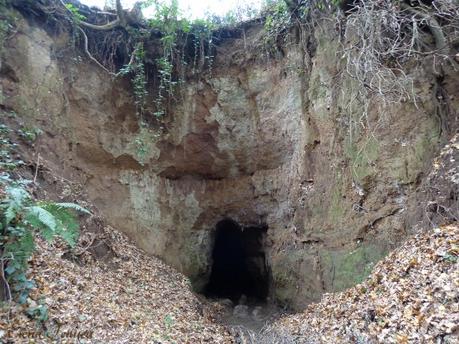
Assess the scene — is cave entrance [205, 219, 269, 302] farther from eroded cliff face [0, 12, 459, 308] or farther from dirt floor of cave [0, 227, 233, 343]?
dirt floor of cave [0, 227, 233, 343]

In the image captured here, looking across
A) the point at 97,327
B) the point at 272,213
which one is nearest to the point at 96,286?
the point at 97,327

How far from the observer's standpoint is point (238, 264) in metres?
14.2

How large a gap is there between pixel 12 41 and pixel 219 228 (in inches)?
302

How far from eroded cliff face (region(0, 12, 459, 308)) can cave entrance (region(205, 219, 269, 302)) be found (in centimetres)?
101

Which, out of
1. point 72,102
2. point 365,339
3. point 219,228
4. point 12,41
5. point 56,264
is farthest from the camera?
point 219,228

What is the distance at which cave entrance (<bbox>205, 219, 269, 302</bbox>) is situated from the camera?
40.0ft

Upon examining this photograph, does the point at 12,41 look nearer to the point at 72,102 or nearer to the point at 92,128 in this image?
the point at 72,102

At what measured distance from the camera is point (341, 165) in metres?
8.03

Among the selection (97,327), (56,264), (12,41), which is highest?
(12,41)

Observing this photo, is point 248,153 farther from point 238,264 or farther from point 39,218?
point 39,218

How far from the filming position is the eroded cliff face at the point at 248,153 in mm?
7164

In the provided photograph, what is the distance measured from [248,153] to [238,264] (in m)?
5.09

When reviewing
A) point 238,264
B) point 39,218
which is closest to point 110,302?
point 39,218

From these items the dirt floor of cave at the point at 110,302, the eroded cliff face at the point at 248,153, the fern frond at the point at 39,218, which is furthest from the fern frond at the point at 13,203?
the eroded cliff face at the point at 248,153
